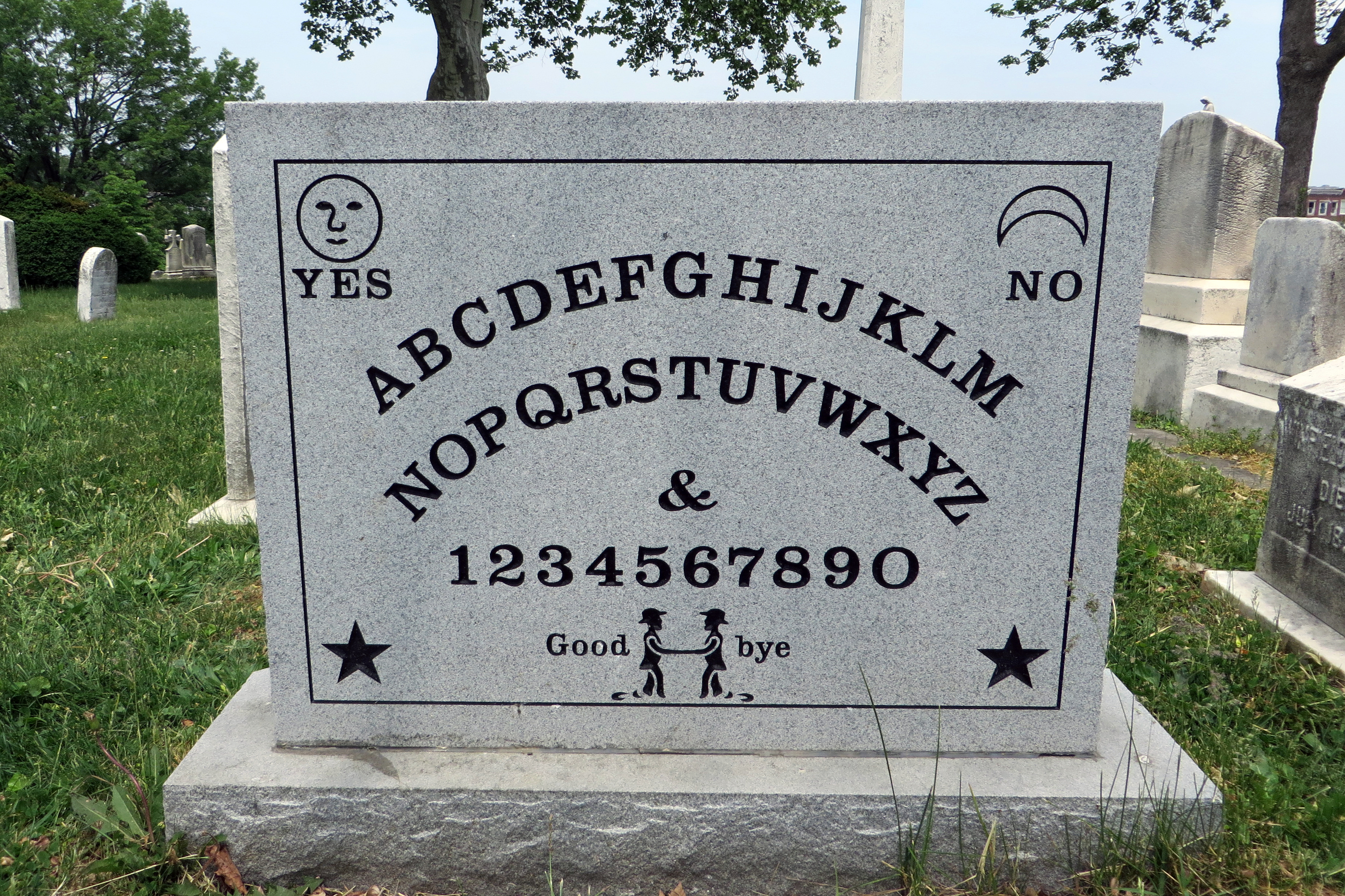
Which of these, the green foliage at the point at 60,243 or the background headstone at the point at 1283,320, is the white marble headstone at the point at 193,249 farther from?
the background headstone at the point at 1283,320

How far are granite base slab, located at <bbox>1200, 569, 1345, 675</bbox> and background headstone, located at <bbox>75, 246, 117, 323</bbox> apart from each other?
1257 centimetres

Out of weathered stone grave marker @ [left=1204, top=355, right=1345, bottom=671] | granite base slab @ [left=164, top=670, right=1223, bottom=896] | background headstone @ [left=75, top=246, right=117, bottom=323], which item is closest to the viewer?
granite base slab @ [left=164, top=670, right=1223, bottom=896]

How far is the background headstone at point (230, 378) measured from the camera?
3.82 meters

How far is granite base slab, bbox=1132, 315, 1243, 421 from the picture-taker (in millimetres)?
6711

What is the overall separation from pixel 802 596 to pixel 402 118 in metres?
1.28

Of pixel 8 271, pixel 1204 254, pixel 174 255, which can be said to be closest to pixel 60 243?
pixel 174 255

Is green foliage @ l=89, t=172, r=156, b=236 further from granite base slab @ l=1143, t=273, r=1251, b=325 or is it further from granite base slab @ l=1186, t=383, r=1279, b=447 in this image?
granite base slab @ l=1186, t=383, r=1279, b=447

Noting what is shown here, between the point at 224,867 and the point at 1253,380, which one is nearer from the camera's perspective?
the point at 224,867

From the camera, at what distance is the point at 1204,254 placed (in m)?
6.95

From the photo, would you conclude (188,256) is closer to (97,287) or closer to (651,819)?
(97,287)

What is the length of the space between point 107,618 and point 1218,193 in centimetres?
724

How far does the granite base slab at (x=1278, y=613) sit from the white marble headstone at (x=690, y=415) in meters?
1.35

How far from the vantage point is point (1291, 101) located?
48.3ft

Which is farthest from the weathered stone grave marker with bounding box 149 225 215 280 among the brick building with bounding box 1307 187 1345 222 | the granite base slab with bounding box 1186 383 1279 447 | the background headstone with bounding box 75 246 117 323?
the brick building with bounding box 1307 187 1345 222
